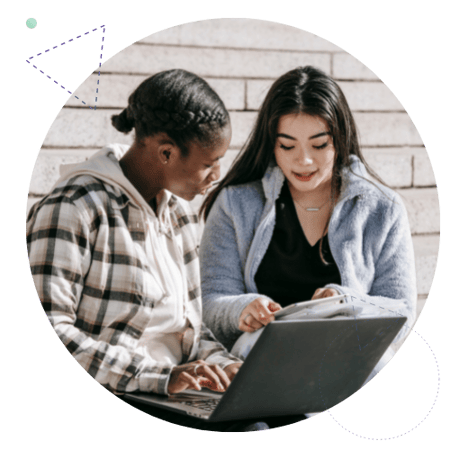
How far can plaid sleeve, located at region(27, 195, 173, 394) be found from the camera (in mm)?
1717

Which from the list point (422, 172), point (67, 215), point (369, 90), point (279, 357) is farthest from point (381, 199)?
point (67, 215)

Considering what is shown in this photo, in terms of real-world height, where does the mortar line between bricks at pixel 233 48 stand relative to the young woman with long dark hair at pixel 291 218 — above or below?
above

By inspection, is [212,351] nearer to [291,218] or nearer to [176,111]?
[291,218]

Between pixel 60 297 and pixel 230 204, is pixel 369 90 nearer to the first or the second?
pixel 230 204

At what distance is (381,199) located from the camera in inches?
75.7

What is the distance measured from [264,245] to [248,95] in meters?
0.42

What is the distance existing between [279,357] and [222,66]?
0.82 m

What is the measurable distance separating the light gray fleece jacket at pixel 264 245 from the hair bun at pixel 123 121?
32cm

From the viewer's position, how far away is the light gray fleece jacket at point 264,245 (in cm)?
185

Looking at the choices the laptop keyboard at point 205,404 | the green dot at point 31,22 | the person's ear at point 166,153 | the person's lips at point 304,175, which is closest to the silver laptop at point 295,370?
the laptop keyboard at point 205,404

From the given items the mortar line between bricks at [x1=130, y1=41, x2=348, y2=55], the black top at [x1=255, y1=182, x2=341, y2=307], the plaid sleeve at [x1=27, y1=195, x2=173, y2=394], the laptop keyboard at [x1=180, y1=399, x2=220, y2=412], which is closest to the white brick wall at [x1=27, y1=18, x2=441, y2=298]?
the mortar line between bricks at [x1=130, y1=41, x2=348, y2=55]

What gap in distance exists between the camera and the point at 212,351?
1848mm

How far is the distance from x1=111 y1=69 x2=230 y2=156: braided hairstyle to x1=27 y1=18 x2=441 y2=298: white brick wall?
0.03m

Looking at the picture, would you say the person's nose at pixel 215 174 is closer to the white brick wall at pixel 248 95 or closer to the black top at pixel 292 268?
the white brick wall at pixel 248 95
